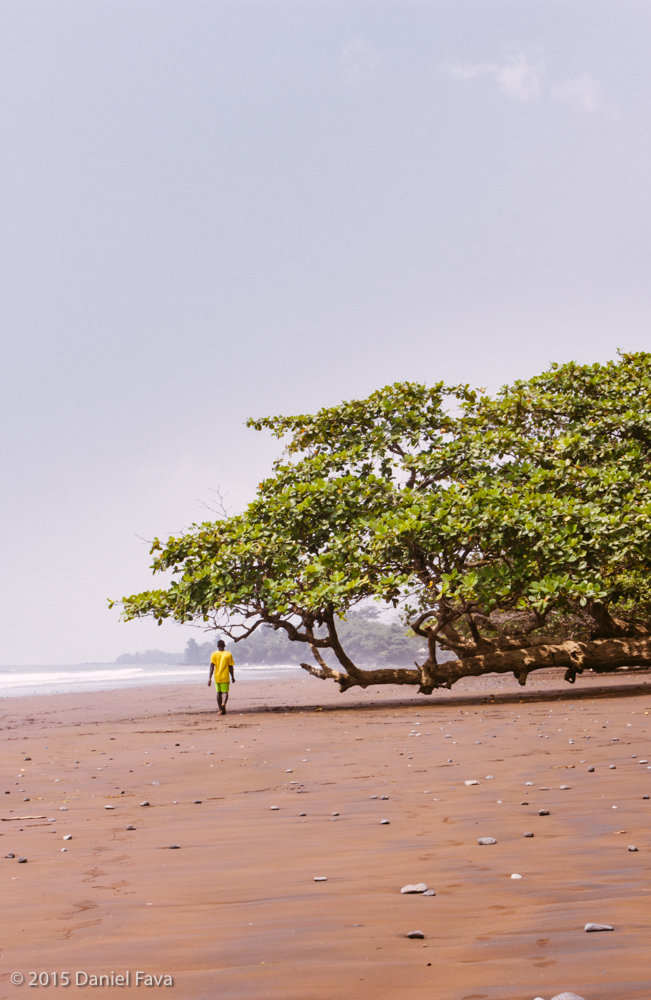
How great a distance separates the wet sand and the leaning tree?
24.0 feet

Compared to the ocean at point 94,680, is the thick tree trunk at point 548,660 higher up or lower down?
higher up

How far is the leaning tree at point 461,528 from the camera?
1820 cm

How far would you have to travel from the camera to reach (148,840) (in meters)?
6.24

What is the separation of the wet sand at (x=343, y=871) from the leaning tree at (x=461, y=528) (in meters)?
7.31

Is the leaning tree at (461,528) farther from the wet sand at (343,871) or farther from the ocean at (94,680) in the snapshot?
the ocean at (94,680)

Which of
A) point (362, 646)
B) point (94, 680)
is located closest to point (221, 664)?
point (94, 680)

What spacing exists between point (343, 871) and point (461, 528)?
533 inches

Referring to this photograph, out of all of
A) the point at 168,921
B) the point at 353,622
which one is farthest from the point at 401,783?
the point at 353,622

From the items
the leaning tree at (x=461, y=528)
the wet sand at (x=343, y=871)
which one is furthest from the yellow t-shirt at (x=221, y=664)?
the wet sand at (x=343, y=871)

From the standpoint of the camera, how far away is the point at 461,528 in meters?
18.1

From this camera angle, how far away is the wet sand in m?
3.40

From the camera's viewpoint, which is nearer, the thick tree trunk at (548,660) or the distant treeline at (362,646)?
the thick tree trunk at (548,660)

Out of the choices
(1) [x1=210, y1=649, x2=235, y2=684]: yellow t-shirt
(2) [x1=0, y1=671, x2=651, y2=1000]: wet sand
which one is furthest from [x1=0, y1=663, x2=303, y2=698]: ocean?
(2) [x1=0, y1=671, x2=651, y2=1000]: wet sand

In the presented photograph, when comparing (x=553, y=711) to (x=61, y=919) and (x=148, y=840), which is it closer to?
(x=148, y=840)
